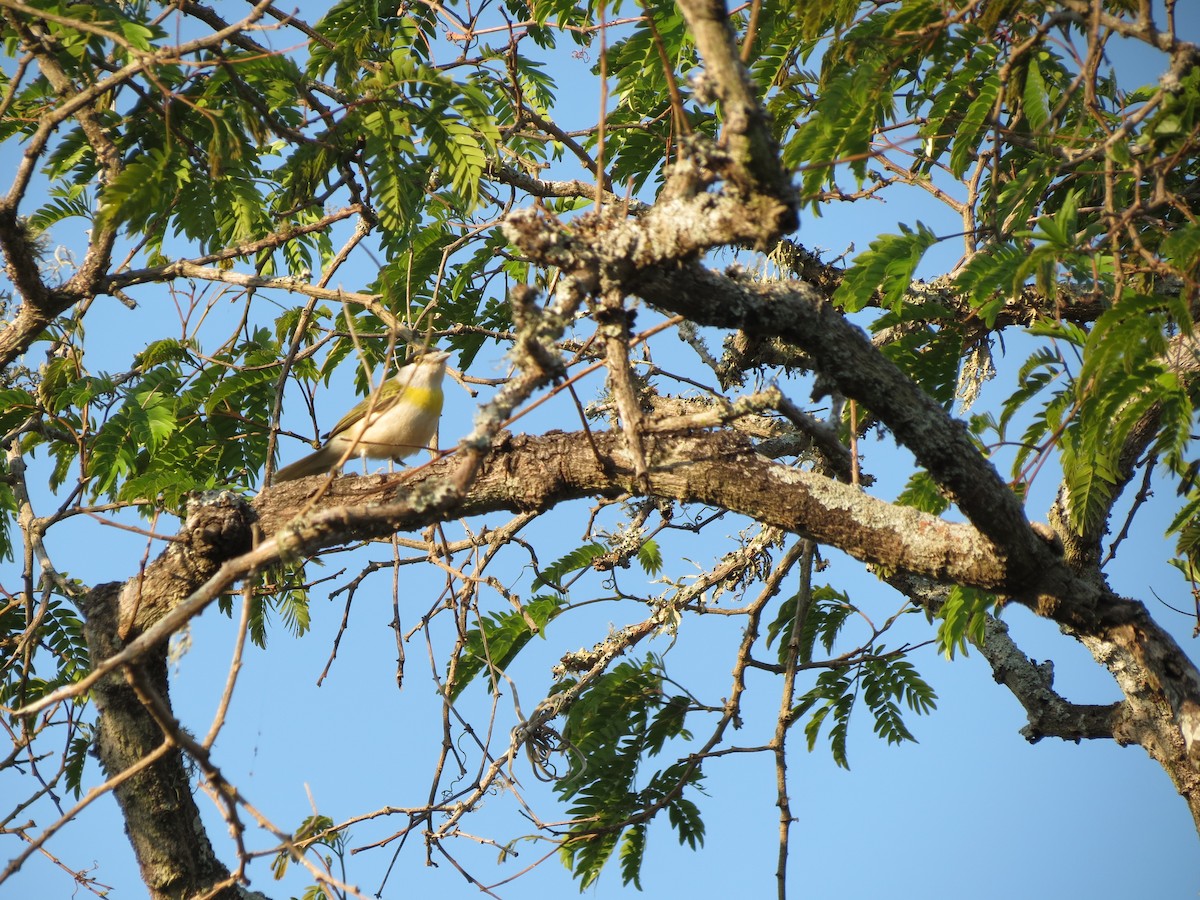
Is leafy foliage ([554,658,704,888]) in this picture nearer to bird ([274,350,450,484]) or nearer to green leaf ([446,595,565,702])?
green leaf ([446,595,565,702])

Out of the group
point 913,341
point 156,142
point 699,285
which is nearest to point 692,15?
point 699,285

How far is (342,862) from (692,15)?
3.24 m

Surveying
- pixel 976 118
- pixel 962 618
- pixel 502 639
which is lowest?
pixel 962 618

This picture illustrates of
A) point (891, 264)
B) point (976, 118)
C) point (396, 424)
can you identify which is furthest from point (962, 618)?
point (396, 424)

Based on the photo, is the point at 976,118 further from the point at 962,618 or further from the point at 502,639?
the point at 502,639

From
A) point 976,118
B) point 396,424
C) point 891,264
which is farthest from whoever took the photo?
point 396,424

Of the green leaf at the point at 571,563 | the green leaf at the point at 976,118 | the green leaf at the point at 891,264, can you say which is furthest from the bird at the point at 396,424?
the green leaf at the point at 976,118

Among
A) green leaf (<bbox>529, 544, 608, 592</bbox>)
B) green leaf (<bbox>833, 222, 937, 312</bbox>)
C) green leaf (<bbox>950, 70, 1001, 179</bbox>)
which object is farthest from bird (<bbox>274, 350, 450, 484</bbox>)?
green leaf (<bbox>950, 70, 1001, 179</bbox>)

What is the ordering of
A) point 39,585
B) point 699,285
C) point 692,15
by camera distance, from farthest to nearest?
point 39,585 < point 699,285 < point 692,15

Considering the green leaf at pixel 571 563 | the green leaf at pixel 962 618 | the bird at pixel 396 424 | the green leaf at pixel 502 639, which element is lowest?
the green leaf at pixel 962 618

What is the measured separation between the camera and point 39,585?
14.5 ft

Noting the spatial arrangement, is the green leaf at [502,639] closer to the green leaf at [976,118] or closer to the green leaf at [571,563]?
the green leaf at [571,563]

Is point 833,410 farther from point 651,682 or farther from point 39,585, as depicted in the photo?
point 39,585

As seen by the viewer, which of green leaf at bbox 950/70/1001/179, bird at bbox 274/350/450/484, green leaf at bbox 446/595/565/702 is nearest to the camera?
green leaf at bbox 950/70/1001/179
